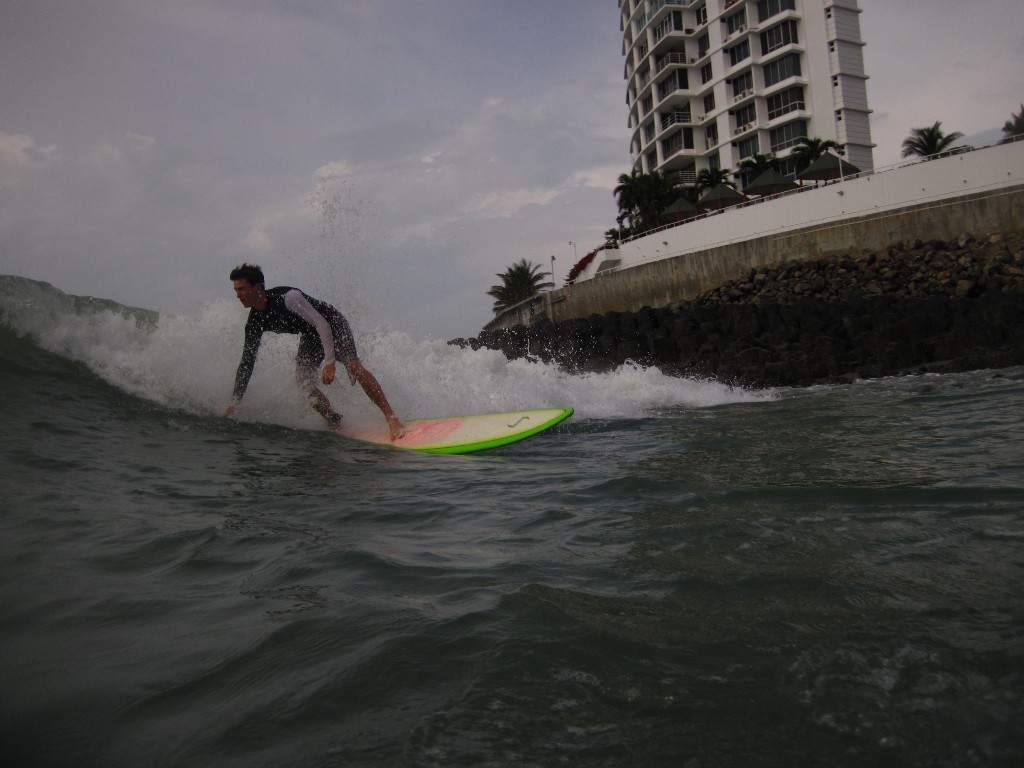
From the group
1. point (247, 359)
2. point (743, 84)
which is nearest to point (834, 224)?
point (247, 359)

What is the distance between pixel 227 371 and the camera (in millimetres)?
8227

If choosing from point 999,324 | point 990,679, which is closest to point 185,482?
point 990,679

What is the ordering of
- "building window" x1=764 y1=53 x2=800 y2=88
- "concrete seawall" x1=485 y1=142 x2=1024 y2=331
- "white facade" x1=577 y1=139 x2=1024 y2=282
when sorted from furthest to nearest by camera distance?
1. "building window" x1=764 y1=53 x2=800 y2=88
2. "white facade" x1=577 y1=139 x2=1024 y2=282
3. "concrete seawall" x1=485 y1=142 x2=1024 y2=331

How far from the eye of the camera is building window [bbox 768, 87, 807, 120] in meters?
41.6

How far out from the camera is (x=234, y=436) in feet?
22.2

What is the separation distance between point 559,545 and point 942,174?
22617mm

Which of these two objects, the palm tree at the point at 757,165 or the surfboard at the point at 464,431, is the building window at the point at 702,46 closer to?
the palm tree at the point at 757,165

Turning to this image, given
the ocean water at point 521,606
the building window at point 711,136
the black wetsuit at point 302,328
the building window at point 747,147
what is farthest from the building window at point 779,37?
the black wetsuit at point 302,328

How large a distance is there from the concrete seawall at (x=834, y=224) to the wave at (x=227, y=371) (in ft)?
40.5

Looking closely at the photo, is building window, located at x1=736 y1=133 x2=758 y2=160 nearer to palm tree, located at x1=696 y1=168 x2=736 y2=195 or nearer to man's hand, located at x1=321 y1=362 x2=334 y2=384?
palm tree, located at x1=696 y1=168 x2=736 y2=195

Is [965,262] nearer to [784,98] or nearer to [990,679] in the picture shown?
[990,679]

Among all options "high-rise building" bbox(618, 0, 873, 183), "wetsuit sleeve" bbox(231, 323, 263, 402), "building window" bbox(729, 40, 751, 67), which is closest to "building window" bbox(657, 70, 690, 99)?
"high-rise building" bbox(618, 0, 873, 183)

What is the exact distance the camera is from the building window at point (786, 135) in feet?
137

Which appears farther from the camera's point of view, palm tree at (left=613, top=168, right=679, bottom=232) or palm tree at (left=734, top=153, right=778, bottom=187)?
palm tree at (left=613, top=168, right=679, bottom=232)
